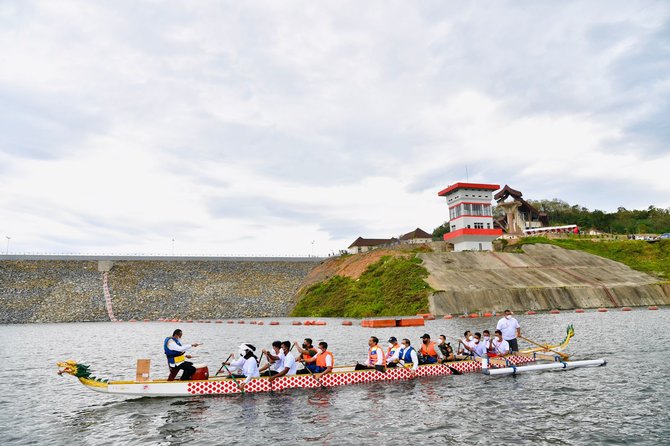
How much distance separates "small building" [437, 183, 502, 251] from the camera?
93188mm

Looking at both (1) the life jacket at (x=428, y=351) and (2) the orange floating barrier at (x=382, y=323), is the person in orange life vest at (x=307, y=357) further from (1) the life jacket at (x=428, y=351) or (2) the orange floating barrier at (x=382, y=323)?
(2) the orange floating barrier at (x=382, y=323)

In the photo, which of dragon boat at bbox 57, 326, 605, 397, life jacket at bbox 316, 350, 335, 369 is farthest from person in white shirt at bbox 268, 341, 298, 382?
life jacket at bbox 316, 350, 335, 369

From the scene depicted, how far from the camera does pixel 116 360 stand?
33.9 m

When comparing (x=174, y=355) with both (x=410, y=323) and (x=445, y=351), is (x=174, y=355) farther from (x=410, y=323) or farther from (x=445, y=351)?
(x=410, y=323)

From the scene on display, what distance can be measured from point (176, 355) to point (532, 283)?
6648cm

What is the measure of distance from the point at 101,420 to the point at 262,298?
74.1 m

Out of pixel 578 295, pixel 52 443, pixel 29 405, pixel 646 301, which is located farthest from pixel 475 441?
pixel 646 301

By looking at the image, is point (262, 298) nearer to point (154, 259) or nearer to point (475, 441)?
point (154, 259)

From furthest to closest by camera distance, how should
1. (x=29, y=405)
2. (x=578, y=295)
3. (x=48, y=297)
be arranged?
(x=48, y=297), (x=578, y=295), (x=29, y=405)

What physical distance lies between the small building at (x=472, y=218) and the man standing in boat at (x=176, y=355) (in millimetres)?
77884

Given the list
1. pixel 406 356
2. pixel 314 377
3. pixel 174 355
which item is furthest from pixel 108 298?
pixel 406 356

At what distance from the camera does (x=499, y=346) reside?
27.7m

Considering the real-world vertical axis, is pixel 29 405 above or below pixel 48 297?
below

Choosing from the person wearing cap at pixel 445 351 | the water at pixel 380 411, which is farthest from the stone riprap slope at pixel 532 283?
the person wearing cap at pixel 445 351
